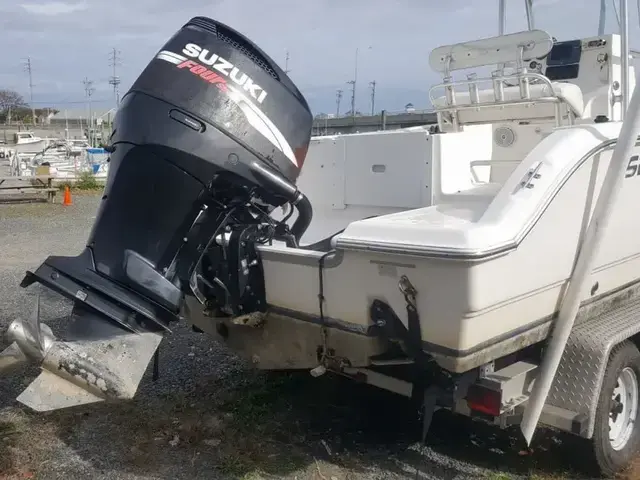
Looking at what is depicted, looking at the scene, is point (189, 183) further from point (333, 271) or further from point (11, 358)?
point (11, 358)

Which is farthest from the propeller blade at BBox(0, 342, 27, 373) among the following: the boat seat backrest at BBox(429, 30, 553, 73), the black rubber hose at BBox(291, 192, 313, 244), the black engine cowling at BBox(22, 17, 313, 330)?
the boat seat backrest at BBox(429, 30, 553, 73)

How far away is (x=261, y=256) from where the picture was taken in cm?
330

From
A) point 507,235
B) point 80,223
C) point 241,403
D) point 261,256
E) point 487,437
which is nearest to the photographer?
point 507,235

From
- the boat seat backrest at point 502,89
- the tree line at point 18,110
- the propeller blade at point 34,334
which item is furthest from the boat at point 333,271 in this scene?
the tree line at point 18,110

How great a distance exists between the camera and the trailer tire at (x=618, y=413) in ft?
11.0

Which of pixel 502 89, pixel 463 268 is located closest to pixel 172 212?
pixel 463 268

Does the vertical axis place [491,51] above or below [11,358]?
above

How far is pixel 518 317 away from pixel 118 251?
5.68ft

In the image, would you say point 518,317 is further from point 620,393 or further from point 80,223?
point 80,223

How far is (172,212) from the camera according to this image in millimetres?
3031

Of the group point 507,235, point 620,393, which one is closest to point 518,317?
point 507,235

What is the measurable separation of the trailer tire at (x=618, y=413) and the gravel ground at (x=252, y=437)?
11cm

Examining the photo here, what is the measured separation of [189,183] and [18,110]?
278 feet

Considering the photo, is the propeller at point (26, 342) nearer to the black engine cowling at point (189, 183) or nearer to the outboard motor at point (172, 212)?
the outboard motor at point (172, 212)
